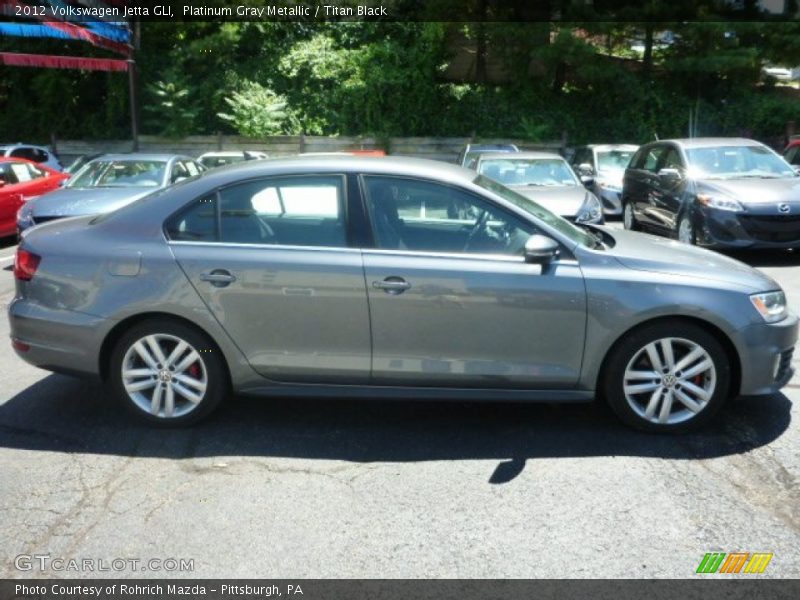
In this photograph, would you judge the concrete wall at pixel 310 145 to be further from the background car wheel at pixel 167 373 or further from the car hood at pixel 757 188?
the background car wheel at pixel 167 373

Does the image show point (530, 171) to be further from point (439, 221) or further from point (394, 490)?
point (394, 490)

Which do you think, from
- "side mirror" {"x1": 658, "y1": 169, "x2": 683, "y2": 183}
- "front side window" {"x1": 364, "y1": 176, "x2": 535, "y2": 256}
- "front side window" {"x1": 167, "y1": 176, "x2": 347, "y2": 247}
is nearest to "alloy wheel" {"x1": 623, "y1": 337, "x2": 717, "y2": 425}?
"front side window" {"x1": 364, "y1": 176, "x2": 535, "y2": 256}

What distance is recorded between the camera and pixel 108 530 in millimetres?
3625

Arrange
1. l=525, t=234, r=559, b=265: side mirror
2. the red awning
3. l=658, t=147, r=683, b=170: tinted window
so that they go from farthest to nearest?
the red awning → l=658, t=147, r=683, b=170: tinted window → l=525, t=234, r=559, b=265: side mirror

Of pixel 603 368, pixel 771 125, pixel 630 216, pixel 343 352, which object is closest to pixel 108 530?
pixel 343 352

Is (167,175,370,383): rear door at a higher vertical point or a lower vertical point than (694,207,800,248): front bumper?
higher

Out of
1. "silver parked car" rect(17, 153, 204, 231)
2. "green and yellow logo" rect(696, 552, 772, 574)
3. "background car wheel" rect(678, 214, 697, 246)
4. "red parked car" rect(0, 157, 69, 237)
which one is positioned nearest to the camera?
"green and yellow logo" rect(696, 552, 772, 574)

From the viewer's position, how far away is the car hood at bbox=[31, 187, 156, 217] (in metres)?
9.91

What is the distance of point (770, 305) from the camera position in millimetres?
4641

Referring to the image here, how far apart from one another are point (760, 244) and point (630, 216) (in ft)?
11.5

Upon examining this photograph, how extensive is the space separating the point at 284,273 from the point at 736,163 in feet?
27.6

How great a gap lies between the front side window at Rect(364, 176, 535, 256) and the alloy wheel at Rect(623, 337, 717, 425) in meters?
0.92

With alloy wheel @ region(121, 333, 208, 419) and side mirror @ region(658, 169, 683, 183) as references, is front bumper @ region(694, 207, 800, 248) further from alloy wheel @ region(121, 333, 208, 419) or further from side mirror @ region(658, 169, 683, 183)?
alloy wheel @ region(121, 333, 208, 419)

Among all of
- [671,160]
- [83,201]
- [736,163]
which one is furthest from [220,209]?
[671,160]
